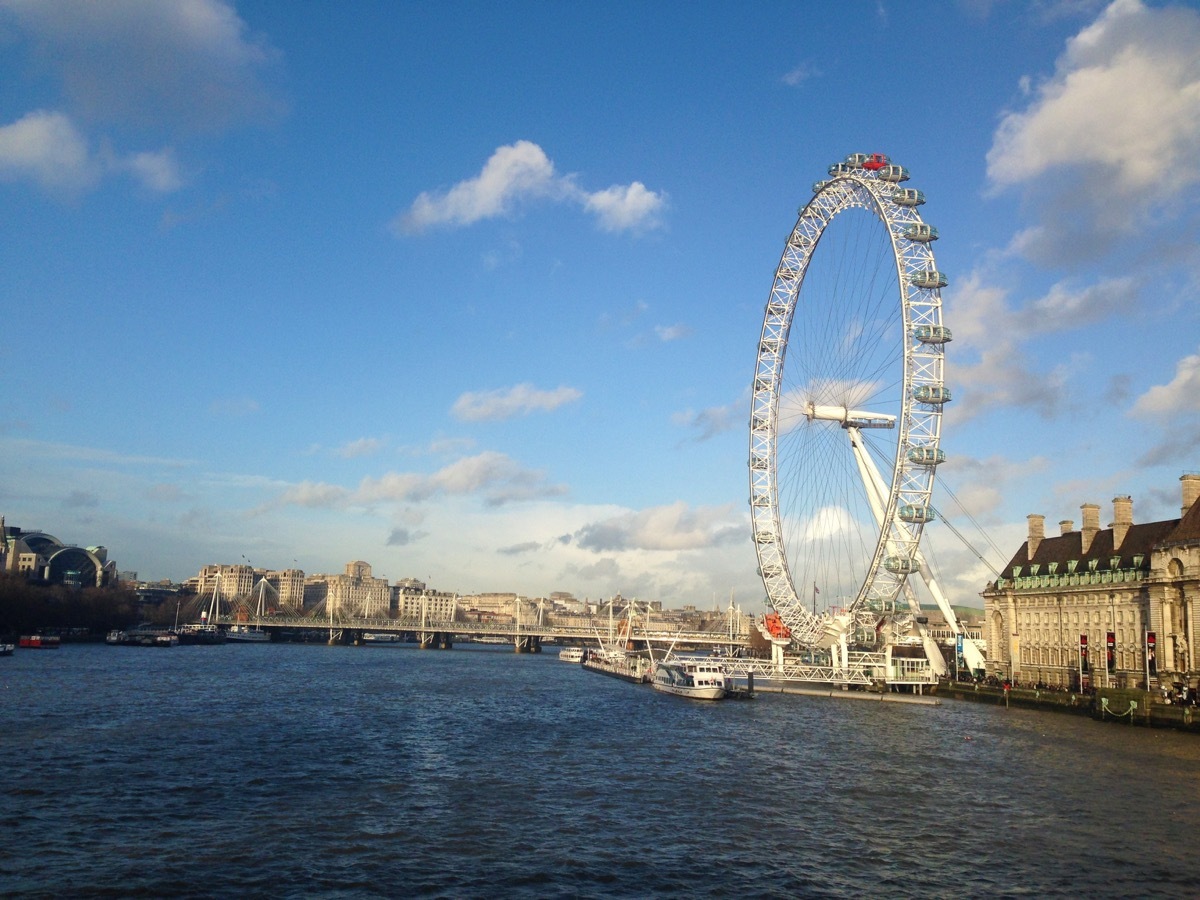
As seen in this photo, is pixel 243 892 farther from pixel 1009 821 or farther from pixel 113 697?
pixel 113 697

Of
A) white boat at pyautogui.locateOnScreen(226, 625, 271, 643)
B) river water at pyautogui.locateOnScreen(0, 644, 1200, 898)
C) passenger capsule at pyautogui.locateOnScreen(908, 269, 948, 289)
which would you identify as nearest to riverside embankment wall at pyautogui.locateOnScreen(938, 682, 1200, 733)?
river water at pyautogui.locateOnScreen(0, 644, 1200, 898)

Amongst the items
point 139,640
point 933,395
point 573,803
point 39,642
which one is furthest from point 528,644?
point 573,803

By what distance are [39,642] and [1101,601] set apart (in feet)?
358

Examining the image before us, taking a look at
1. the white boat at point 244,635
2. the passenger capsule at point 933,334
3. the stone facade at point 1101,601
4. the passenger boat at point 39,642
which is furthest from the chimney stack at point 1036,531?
the white boat at point 244,635

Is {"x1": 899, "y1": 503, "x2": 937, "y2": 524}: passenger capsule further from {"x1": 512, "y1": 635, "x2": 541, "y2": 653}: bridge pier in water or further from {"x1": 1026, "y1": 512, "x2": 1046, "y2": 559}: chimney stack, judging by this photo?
{"x1": 512, "y1": 635, "x2": 541, "y2": 653}: bridge pier in water

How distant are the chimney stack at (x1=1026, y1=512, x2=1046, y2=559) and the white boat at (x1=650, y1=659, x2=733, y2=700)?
28.0m

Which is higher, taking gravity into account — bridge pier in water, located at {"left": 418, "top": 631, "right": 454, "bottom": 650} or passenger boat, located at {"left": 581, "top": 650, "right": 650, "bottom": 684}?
passenger boat, located at {"left": 581, "top": 650, "right": 650, "bottom": 684}

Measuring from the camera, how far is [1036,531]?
3300 inches

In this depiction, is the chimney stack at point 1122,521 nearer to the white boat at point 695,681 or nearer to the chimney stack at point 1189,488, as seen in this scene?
the chimney stack at point 1189,488

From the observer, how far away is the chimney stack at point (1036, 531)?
8332 cm

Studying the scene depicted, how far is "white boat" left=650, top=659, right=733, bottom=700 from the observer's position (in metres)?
72.8

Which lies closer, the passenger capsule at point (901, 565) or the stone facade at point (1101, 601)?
the stone facade at point (1101, 601)

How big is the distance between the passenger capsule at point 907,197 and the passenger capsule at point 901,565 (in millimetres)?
25429

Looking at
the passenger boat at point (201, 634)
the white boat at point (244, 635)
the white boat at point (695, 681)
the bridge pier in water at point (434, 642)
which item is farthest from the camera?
the bridge pier in water at point (434, 642)
